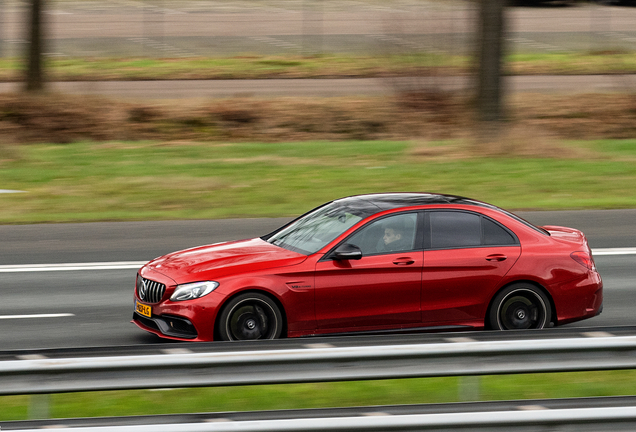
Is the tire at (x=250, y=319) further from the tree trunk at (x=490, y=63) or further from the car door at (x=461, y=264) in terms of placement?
the tree trunk at (x=490, y=63)

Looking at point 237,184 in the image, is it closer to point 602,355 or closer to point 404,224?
point 404,224

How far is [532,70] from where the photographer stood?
31766 mm

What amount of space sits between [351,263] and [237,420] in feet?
11.8

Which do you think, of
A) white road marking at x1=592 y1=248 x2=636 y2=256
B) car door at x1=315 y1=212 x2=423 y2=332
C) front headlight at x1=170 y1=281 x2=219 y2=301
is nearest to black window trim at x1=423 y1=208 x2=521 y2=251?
car door at x1=315 y1=212 x2=423 y2=332

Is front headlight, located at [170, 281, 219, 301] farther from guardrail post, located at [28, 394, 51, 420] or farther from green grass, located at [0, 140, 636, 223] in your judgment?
green grass, located at [0, 140, 636, 223]

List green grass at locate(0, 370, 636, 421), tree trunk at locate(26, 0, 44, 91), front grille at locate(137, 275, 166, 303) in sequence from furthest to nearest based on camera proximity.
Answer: tree trunk at locate(26, 0, 44, 91) < front grille at locate(137, 275, 166, 303) < green grass at locate(0, 370, 636, 421)

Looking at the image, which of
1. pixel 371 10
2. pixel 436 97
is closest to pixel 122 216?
pixel 436 97

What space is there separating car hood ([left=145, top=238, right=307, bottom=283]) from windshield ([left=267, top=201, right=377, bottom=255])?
0.16 metres

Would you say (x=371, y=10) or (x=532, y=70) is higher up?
(x=371, y=10)

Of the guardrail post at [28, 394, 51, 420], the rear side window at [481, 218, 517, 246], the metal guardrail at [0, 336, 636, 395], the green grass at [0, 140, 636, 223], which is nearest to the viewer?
the metal guardrail at [0, 336, 636, 395]

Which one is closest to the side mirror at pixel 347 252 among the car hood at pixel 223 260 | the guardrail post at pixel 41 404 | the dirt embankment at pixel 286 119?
the car hood at pixel 223 260

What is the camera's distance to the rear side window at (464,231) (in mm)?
8141

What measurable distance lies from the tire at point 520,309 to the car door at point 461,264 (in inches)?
5.4

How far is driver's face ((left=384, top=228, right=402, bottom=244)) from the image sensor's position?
26.4ft
